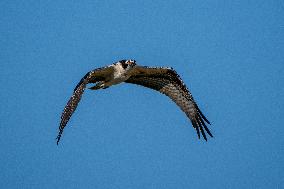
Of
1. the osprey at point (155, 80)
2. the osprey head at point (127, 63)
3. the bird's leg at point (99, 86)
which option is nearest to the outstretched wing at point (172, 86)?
the osprey at point (155, 80)

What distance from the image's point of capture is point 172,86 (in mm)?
13570

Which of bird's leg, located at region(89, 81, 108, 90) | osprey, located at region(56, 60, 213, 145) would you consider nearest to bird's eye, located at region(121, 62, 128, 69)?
osprey, located at region(56, 60, 213, 145)

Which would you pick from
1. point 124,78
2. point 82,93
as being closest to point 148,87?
point 124,78

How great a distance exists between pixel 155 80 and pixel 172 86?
1.66ft

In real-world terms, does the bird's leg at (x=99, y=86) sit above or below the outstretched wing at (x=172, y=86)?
below

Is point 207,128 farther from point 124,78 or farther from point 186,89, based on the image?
point 124,78

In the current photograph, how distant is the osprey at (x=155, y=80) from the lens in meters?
12.3

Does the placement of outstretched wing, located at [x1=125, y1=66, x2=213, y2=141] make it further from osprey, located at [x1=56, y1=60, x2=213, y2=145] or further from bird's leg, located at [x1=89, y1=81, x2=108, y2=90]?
bird's leg, located at [x1=89, y1=81, x2=108, y2=90]

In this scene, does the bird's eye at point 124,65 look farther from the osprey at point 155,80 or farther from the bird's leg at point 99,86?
the bird's leg at point 99,86

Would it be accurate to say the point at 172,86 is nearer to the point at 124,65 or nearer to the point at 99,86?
the point at 124,65

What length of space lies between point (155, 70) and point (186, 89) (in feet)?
3.43

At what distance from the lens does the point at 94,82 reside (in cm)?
1273

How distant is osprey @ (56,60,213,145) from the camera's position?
12.3m

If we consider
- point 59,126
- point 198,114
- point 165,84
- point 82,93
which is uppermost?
point 165,84
